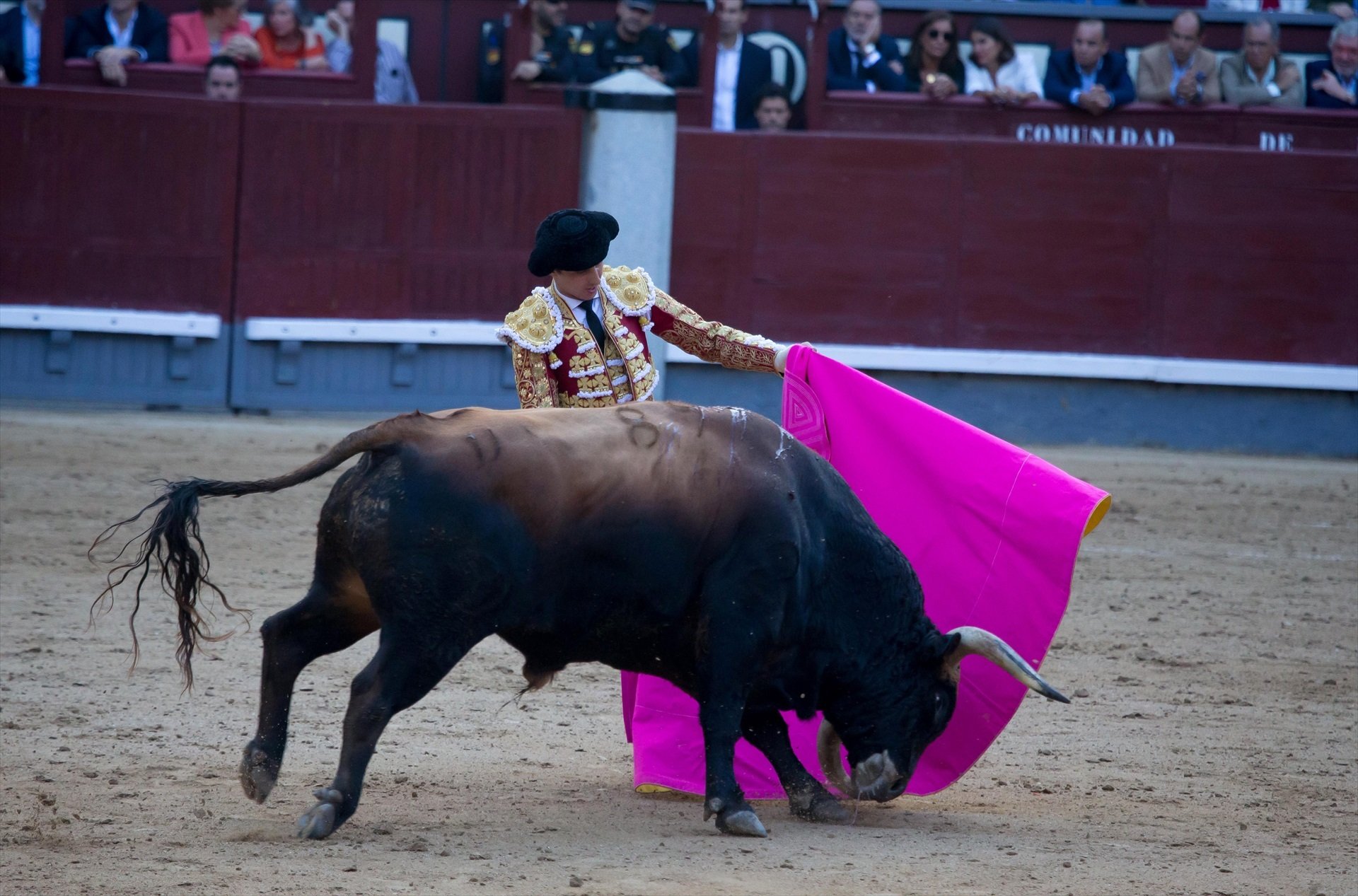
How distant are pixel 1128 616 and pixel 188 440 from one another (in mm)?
4444

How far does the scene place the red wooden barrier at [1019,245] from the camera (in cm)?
921

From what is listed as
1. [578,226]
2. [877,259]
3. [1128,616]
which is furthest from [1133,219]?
[578,226]

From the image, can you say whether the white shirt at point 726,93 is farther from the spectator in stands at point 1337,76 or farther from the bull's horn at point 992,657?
the bull's horn at point 992,657

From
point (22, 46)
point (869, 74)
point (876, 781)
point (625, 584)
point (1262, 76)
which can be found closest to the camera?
point (625, 584)

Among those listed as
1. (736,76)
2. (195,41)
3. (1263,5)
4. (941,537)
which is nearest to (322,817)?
(941,537)

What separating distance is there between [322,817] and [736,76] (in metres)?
6.90

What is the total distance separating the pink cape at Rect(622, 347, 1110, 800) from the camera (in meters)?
3.55

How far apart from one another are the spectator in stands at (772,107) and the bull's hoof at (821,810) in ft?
20.5

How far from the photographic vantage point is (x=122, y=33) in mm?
9109

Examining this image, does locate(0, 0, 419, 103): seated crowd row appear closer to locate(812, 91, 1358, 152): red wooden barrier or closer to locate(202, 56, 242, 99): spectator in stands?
locate(202, 56, 242, 99): spectator in stands

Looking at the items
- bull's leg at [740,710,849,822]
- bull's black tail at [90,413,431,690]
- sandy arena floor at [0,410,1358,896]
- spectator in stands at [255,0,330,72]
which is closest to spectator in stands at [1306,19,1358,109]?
sandy arena floor at [0,410,1358,896]

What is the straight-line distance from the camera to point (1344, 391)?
30.6ft

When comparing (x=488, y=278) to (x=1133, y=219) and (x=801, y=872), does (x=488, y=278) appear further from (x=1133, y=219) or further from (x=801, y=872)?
(x=801, y=872)

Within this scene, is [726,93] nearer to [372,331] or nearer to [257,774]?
[372,331]
